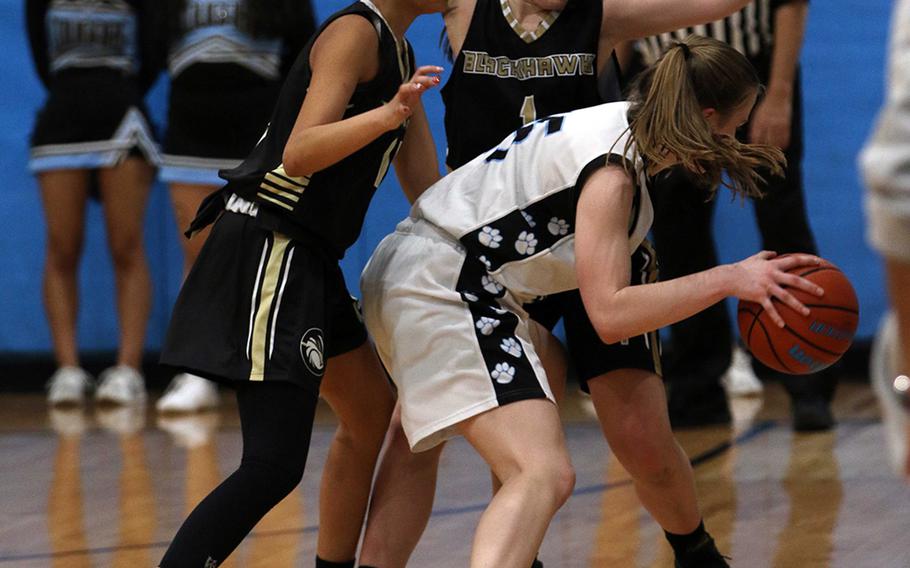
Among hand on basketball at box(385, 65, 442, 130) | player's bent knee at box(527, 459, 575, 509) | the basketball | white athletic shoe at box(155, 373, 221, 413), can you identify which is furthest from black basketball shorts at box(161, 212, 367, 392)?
white athletic shoe at box(155, 373, 221, 413)

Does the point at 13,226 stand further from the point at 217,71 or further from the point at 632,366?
the point at 632,366

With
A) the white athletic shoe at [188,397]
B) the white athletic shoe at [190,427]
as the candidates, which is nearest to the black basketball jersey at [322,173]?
the white athletic shoe at [190,427]

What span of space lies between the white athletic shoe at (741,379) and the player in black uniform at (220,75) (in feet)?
7.74

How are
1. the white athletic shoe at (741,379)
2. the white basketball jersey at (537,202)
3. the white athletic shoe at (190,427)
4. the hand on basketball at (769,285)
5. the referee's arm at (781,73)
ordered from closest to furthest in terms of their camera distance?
1. the hand on basketball at (769,285)
2. the white basketball jersey at (537,202)
3. the referee's arm at (781,73)
4. the white athletic shoe at (190,427)
5. the white athletic shoe at (741,379)

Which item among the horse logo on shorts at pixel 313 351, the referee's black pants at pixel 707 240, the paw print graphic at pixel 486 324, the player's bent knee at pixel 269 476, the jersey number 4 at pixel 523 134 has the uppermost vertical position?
the jersey number 4 at pixel 523 134

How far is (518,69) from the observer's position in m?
3.54

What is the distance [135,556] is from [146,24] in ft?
11.0

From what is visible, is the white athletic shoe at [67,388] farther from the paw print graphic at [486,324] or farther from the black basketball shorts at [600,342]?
the paw print graphic at [486,324]

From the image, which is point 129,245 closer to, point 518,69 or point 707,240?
point 707,240

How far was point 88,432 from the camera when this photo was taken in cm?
607

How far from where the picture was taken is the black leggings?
2861 millimetres

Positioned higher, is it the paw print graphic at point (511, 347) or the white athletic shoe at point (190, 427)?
the paw print graphic at point (511, 347)

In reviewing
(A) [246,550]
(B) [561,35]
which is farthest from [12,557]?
(B) [561,35]

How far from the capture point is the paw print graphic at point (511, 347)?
298cm
